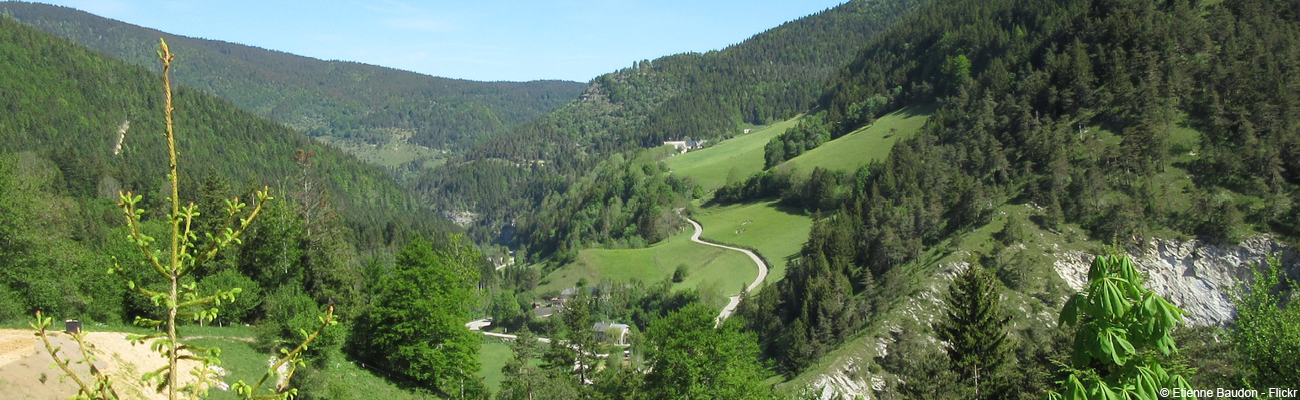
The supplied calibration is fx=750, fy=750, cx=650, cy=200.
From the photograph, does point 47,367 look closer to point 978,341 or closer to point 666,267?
point 978,341

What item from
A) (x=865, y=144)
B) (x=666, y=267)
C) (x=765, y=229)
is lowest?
(x=666, y=267)

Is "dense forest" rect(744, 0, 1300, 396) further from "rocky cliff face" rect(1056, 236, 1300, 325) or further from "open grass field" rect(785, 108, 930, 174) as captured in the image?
"open grass field" rect(785, 108, 930, 174)

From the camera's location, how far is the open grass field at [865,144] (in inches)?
5546

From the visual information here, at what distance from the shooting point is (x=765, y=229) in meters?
130

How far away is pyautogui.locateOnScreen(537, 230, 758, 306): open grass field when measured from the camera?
112m

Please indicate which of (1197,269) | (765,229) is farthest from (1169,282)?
(765,229)

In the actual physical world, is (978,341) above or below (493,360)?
above

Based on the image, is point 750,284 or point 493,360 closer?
point 493,360

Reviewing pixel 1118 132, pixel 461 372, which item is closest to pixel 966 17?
pixel 1118 132

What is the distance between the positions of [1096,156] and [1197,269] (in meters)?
14.8

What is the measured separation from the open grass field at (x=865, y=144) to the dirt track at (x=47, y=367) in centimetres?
12430

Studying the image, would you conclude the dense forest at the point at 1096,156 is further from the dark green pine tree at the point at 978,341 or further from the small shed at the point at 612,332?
the dark green pine tree at the point at 978,341

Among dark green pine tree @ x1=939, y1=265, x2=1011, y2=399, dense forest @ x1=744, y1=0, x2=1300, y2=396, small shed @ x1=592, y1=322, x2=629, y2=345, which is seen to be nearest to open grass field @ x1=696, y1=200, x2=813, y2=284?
dense forest @ x1=744, y1=0, x2=1300, y2=396

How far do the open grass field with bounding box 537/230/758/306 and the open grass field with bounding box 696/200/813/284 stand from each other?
391 cm
